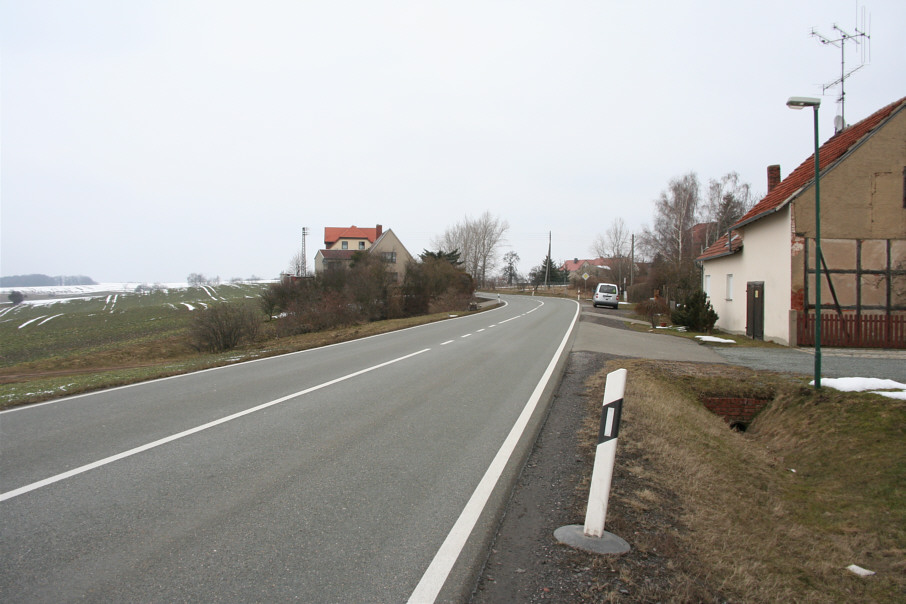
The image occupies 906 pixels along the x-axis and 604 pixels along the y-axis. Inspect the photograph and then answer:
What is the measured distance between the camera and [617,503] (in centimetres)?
432

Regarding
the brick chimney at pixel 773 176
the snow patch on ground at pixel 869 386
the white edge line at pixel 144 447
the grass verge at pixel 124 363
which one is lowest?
the grass verge at pixel 124 363

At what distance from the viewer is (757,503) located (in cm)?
529

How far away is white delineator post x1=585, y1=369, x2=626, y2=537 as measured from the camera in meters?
3.71

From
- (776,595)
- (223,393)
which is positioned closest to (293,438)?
(223,393)

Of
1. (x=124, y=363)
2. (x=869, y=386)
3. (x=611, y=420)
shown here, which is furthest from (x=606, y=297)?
(x=611, y=420)

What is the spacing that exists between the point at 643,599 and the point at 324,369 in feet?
30.2

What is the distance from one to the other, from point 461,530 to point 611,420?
1.28 metres

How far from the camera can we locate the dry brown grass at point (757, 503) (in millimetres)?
3453

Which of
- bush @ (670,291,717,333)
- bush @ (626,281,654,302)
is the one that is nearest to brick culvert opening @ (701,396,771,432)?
bush @ (670,291,717,333)

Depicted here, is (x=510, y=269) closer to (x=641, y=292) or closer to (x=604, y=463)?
(x=641, y=292)

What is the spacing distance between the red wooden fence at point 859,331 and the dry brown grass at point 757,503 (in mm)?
8110

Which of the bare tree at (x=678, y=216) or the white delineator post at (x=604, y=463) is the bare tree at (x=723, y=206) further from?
the white delineator post at (x=604, y=463)

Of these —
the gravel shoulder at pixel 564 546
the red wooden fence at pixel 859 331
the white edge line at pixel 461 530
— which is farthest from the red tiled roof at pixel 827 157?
the white edge line at pixel 461 530

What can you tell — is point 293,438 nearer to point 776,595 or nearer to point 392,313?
point 776,595
